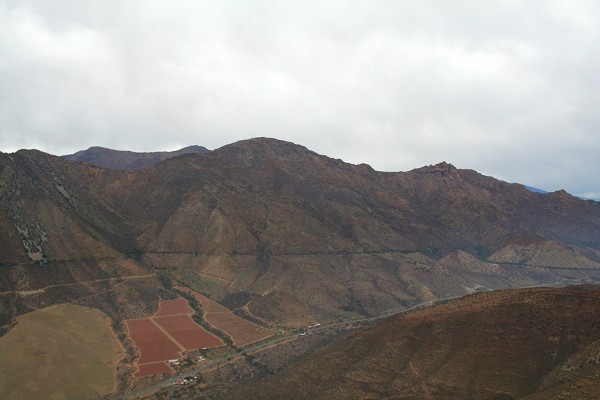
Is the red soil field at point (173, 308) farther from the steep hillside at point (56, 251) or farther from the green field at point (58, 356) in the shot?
the green field at point (58, 356)

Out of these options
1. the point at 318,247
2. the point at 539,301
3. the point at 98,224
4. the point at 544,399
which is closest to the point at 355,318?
the point at 318,247

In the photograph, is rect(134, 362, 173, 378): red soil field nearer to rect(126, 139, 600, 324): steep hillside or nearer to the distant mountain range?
the distant mountain range

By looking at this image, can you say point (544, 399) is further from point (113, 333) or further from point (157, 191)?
point (157, 191)

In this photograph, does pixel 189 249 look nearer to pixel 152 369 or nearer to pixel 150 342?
pixel 150 342

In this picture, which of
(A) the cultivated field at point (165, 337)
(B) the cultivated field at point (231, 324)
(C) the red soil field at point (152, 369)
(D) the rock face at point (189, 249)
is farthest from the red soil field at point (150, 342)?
(B) the cultivated field at point (231, 324)

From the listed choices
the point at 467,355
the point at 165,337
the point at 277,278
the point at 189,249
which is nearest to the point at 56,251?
the point at 165,337

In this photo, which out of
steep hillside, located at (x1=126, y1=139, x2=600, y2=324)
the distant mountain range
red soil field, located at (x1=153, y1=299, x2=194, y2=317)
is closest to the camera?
the distant mountain range

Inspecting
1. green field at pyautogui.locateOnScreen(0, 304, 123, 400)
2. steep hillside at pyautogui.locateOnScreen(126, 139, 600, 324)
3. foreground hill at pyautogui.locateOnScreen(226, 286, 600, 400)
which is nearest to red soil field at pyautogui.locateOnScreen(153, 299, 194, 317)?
steep hillside at pyautogui.locateOnScreen(126, 139, 600, 324)
